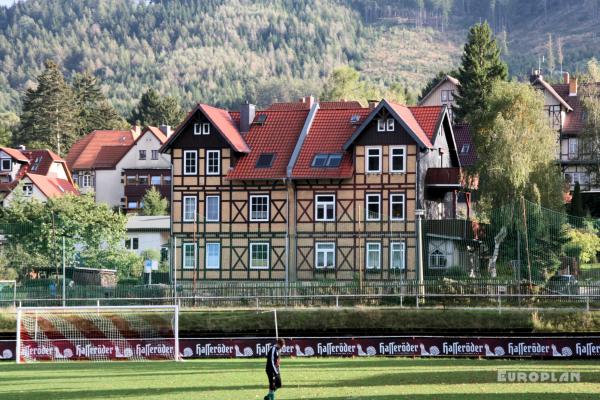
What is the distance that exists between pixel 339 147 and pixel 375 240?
587 centimetres

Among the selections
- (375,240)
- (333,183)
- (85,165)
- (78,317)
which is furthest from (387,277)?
(85,165)

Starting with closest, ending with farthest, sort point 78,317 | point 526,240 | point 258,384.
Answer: point 258,384, point 78,317, point 526,240

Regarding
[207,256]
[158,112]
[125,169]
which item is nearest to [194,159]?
[207,256]

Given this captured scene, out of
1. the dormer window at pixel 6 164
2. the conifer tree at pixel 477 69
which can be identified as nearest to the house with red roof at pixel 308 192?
the conifer tree at pixel 477 69

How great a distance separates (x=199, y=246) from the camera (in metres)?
65.9

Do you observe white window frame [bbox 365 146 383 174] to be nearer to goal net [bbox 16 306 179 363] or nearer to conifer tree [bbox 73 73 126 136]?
goal net [bbox 16 306 179 363]

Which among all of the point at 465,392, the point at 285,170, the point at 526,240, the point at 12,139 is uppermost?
the point at 12,139

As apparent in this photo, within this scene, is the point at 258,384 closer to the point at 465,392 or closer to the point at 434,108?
the point at 465,392

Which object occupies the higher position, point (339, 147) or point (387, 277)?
point (339, 147)

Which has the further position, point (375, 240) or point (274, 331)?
point (375, 240)

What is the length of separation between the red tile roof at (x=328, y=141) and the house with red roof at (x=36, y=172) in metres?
40.9

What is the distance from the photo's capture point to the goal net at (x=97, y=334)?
44.4m

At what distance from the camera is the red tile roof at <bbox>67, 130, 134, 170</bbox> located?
11675 cm

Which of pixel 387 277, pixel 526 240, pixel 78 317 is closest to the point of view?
pixel 78 317
